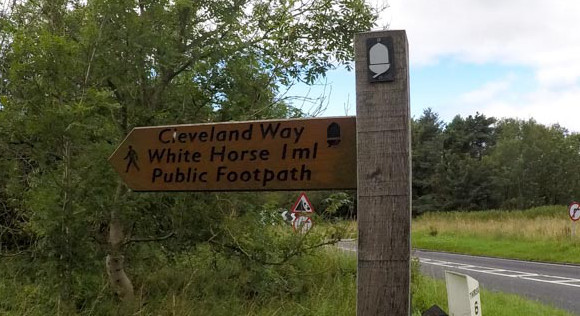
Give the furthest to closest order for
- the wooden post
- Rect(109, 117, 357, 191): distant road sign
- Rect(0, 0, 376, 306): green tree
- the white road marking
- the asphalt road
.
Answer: the white road marking < the asphalt road < Rect(0, 0, 376, 306): green tree < Rect(109, 117, 357, 191): distant road sign < the wooden post

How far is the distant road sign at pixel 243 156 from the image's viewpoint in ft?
7.57

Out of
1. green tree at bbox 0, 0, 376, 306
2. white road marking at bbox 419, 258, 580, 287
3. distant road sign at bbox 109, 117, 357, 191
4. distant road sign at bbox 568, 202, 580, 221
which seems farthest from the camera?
distant road sign at bbox 568, 202, 580, 221

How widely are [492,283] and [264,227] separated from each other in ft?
24.7

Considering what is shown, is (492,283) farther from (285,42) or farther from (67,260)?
(67,260)

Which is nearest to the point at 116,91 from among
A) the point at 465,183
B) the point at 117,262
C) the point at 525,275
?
the point at 117,262

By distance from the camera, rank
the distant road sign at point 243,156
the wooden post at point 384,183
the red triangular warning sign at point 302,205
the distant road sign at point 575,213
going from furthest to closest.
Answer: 1. the distant road sign at point 575,213
2. the red triangular warning sign at point 302,205
3. the distant road sign at point 243,156
4. the wooden post at point 384,183

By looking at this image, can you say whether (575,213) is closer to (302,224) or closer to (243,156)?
(302,224)

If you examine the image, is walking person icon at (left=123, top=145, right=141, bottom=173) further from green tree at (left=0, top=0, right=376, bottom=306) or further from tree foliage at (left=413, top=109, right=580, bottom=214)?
tree foliage at (left=413, top=109, right=580, bottom=214)

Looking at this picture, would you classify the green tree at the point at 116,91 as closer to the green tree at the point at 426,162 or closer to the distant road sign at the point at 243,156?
the distant road sign at the point at 243,156

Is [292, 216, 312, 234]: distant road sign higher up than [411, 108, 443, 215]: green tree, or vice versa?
[411, 108, 443, 215]: green tree

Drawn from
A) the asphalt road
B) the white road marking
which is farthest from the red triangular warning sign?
the white road marking

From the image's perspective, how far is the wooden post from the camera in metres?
2.12

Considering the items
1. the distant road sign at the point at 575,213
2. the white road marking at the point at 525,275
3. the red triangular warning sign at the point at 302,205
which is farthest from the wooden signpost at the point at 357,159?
the distant road sign at the point at 575,213

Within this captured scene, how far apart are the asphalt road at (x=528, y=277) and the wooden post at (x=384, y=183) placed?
421cm
